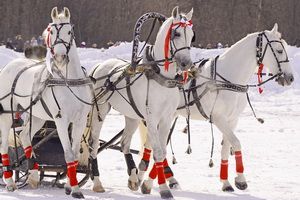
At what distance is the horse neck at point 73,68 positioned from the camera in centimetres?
909

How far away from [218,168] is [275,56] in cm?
290

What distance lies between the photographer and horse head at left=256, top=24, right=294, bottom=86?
1027 centimetres

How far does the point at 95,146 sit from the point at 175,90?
66.3 inches

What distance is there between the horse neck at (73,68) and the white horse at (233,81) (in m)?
1.71

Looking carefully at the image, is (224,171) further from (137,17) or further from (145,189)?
(137,17)

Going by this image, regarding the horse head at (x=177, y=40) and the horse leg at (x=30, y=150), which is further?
the horse leg at (x=30, y=150)

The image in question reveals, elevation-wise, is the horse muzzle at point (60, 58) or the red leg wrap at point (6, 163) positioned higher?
the horse muzzle at point (60, 58)

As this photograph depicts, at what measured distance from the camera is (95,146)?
1025 cm

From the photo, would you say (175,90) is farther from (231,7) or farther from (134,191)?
(231,7)

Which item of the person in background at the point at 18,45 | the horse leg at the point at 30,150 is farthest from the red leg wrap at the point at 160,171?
the person in background at the point at 18,45

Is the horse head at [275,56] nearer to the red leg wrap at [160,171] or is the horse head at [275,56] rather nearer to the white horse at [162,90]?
the white horse at [162,90]

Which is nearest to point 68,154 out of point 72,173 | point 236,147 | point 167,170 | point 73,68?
point 72,173

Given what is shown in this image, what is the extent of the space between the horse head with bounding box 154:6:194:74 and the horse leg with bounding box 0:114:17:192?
2.62 m

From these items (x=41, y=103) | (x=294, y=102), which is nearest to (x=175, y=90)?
(x=41, y=103)
